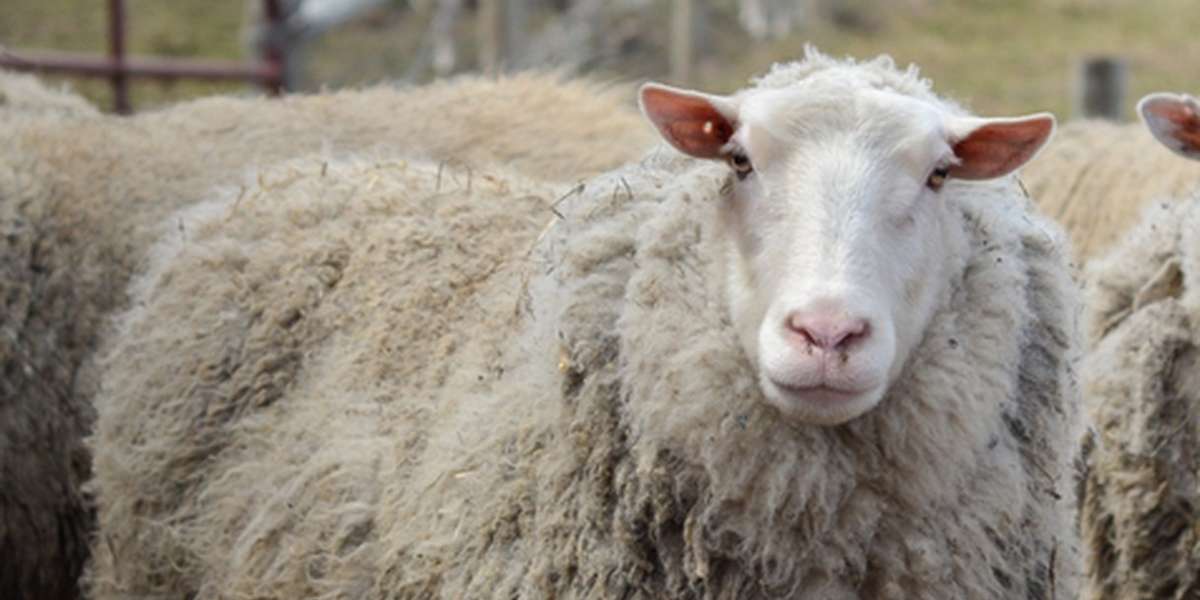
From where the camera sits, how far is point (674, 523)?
3260 mm

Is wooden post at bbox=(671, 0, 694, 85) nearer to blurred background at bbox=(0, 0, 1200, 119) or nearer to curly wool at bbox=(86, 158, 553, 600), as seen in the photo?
blurred background at bbox=(0, 0, 1200, 119)

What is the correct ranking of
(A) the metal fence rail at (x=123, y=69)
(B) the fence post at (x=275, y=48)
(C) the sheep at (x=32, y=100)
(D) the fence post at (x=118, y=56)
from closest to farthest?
(C) the sheep at (x=32, y=100), (A) the metal fence rail at (x=123, y=69), (D) the fence post at (x=118, y=56), (B) the fence post at (x=275, y=48)

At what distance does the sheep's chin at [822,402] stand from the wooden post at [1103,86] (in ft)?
20.1

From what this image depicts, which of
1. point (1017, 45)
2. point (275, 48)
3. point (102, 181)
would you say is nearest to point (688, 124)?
point (102, 181)

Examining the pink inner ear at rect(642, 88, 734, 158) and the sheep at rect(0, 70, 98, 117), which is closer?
the pink inner ear at rect(642, 88, 734, 158)

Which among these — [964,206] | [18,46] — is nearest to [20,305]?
[964,206]

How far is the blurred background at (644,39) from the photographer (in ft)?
35.0

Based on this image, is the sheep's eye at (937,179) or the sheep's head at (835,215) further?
the sheep's eye at (937,179)

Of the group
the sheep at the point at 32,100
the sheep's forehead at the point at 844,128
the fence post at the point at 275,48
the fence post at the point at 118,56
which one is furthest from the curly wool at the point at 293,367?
the fence post at the point at 275,48

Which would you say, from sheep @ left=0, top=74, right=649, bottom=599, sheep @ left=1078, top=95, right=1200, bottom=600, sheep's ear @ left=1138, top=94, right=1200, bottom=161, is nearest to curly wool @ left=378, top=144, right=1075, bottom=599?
sheep's ear @ left=1138, top=94, right=1200, bottom=161

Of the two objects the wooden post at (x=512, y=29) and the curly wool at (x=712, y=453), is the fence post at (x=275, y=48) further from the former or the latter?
the curly wool at (x=712, y=453)

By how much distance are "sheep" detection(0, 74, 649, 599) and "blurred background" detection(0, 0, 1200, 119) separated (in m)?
3.39

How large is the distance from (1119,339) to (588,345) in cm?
160

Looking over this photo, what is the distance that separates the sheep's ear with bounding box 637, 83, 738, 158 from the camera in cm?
326
